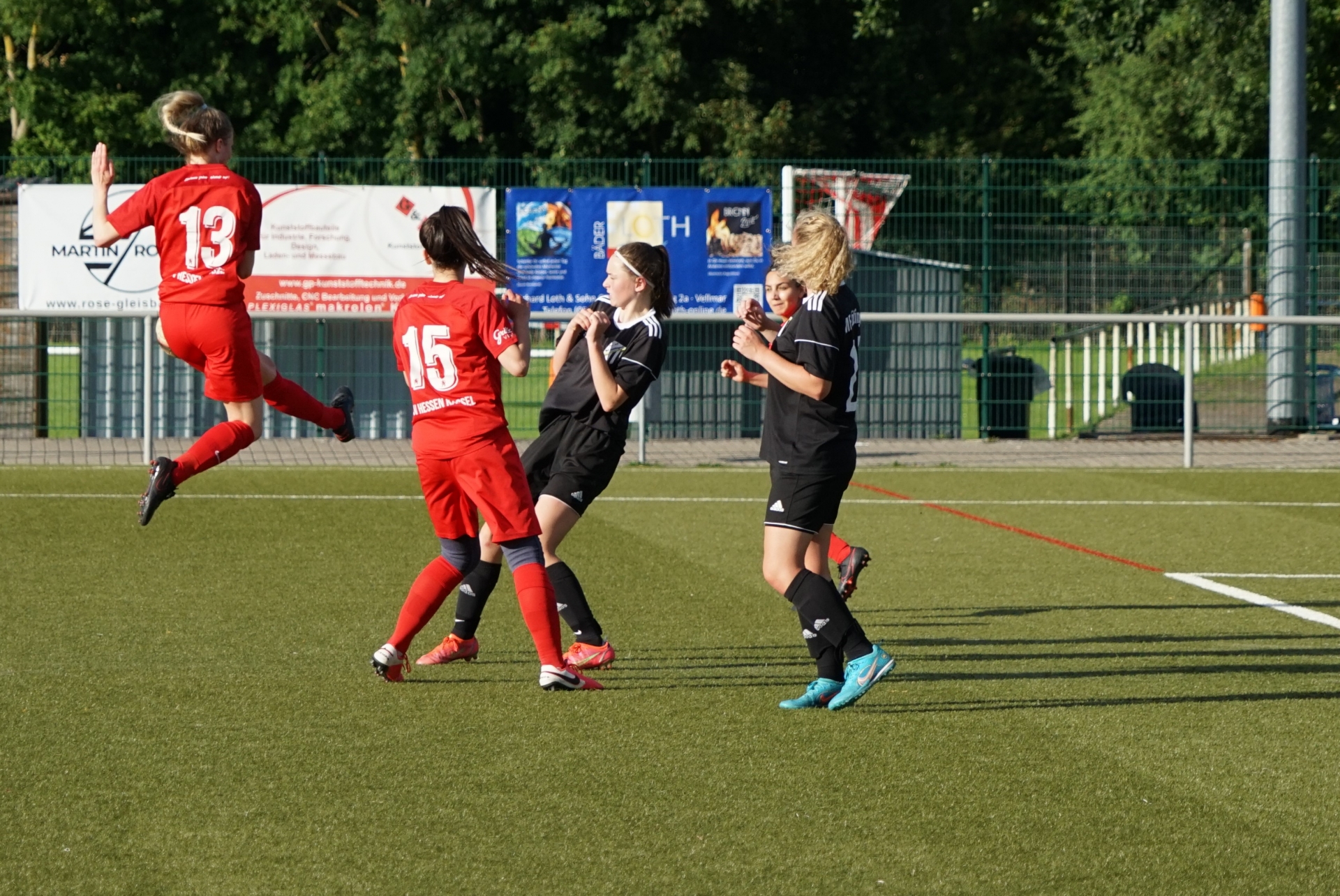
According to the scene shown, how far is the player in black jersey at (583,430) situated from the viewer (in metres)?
6.41

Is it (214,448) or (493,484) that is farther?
(214,448)

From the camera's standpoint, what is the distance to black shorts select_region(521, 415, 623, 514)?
6.70 meters

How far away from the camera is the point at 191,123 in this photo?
6.82 meters

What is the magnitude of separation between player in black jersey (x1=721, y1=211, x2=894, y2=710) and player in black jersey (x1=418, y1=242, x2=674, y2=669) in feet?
2.55

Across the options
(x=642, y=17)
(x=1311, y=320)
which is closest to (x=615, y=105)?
(x=642, y=17)

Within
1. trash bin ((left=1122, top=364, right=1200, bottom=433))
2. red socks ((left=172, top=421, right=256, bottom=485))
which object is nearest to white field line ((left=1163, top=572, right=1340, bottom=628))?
red socks ((left=172, top=421, right=256, bottom=485))

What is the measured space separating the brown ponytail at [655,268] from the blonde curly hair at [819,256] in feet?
2.62

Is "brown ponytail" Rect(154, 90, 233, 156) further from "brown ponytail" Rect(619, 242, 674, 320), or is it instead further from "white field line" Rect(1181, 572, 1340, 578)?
"white field line" Rect(1181, 572, 1340, 578)

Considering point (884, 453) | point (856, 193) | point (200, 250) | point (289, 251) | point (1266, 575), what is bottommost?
point (1266, 575)

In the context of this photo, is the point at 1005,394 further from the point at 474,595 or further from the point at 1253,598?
the point at 474,595

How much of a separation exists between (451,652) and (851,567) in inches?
80.7

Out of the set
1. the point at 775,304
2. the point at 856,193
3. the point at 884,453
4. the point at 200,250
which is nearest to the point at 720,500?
the point at 884,453

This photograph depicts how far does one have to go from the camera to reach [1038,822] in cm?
439

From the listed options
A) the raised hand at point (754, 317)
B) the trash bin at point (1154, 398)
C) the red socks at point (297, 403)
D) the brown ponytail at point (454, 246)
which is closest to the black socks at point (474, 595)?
the brown ponytail at point (454, 246)
